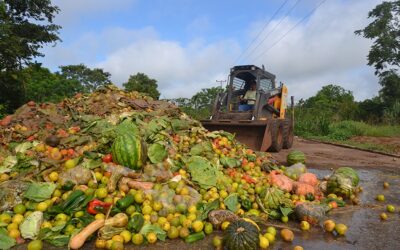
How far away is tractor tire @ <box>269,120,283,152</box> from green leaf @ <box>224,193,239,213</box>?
668 cm

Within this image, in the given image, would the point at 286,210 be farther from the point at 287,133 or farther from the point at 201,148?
the point at 287,133

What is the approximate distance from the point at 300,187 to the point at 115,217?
3514 millimetres

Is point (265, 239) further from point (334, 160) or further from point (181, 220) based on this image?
point (334, 160)

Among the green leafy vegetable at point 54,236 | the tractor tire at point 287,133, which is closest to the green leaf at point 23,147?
the green leafy vegetable at point 54,236

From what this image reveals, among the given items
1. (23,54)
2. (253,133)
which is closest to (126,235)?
(253,133)

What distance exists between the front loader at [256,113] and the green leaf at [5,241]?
8.61 m

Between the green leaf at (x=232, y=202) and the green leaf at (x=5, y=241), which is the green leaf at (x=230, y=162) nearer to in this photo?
the green leaf at (x=232, y=202)

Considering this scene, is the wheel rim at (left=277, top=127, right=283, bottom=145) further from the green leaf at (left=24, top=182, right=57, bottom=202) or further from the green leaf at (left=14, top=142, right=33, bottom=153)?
the green leaf at (left=24, top=182, right=57, bottom=202)

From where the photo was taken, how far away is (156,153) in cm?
586

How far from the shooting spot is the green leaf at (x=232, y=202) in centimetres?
525

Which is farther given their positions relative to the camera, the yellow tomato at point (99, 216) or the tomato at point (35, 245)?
the yellow tomato at point (99, 216)

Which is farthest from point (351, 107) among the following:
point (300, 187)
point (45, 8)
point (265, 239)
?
point (265, 239)

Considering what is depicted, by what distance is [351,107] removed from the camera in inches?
1355

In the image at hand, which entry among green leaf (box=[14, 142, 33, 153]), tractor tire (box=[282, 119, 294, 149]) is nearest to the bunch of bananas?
green leaf (box=[14, 142, 33, 153])
